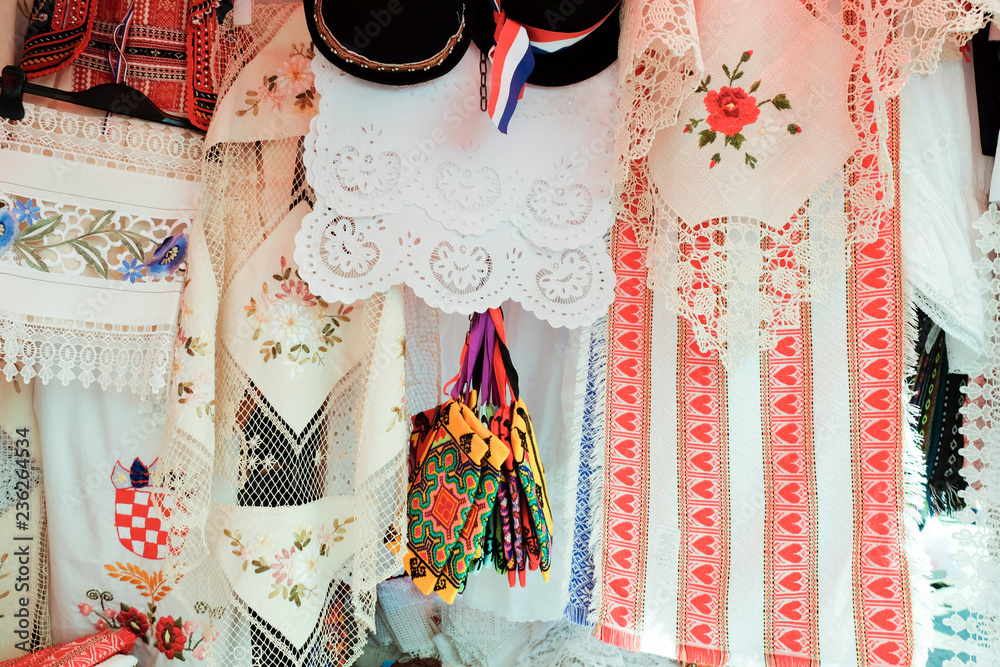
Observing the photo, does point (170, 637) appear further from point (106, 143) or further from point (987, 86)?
point (987, 86)

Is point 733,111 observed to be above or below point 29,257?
above

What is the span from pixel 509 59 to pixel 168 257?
62 cm

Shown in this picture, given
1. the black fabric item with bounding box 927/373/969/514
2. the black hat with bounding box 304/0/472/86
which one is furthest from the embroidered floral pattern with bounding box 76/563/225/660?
the black fabric item with bounding box 927/373/969/514

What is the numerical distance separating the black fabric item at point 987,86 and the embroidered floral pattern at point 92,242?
4.12 feet

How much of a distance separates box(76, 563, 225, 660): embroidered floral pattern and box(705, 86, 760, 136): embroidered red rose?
1190mm

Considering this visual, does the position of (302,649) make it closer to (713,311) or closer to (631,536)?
(631,536)

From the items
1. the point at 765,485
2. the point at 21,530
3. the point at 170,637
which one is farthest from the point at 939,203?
the point at 21,530

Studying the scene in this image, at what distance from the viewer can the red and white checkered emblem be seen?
1214mm

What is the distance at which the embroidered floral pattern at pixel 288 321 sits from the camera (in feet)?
3.46

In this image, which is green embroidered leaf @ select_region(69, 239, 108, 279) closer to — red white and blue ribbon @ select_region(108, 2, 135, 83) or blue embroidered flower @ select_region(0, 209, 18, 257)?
blue embroidered flower @ select_region(0, 209, 18, 257)

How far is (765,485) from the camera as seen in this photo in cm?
112

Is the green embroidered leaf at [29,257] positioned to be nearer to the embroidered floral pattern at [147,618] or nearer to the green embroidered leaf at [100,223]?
the green embroidered leaf at [100,223]

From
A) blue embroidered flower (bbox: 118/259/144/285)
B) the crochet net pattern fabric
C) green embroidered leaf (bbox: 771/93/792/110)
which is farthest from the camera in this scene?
blue embroidered flower (bbox: 118/259/144/285)

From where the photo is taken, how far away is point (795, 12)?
97 cm
